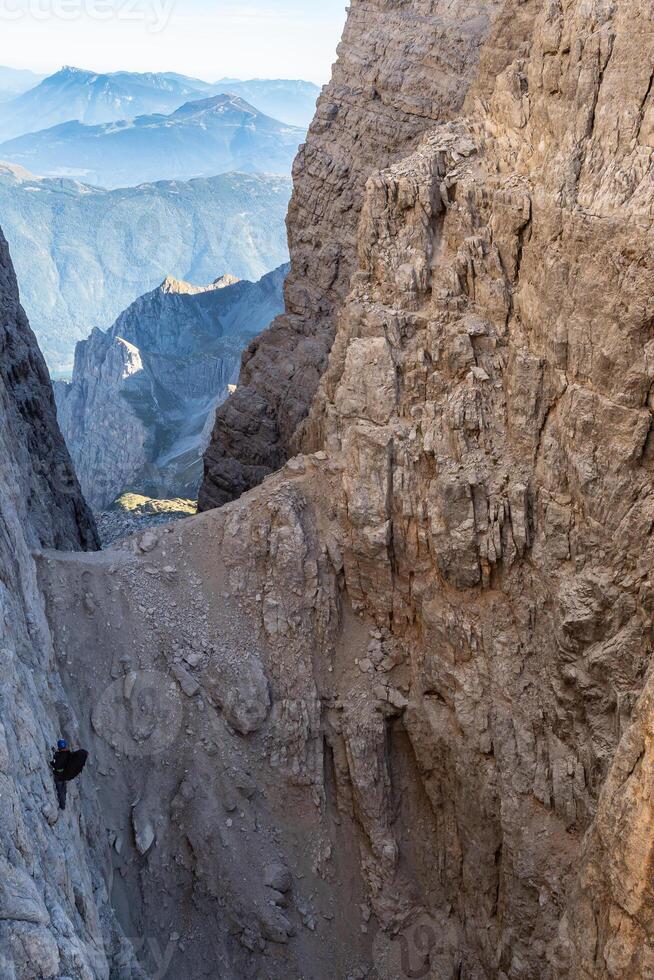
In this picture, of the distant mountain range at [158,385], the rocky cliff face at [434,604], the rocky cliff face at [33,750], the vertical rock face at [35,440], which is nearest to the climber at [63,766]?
the rocky cliff face at [33,750]

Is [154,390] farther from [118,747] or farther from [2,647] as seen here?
[2,647]

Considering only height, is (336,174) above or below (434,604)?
above

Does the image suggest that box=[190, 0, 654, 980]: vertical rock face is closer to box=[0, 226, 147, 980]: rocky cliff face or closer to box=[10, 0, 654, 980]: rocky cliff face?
box=[10, 0, 654, 980]: rocky cliff face

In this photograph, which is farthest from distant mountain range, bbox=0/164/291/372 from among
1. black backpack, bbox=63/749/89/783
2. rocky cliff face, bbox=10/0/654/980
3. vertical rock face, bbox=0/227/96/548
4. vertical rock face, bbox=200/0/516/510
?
black backpack, bbox=63/749/89/783

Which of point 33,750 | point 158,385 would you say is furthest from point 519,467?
point 158,385

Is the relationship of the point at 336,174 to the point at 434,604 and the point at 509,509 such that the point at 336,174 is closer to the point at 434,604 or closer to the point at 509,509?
the point at 509,509

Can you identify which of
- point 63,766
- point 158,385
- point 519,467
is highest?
point 519,467

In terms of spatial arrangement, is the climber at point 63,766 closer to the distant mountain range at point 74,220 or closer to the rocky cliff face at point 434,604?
the rocky cliff face at point 434,604

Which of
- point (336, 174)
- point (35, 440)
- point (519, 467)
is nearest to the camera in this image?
point (519, 467)
